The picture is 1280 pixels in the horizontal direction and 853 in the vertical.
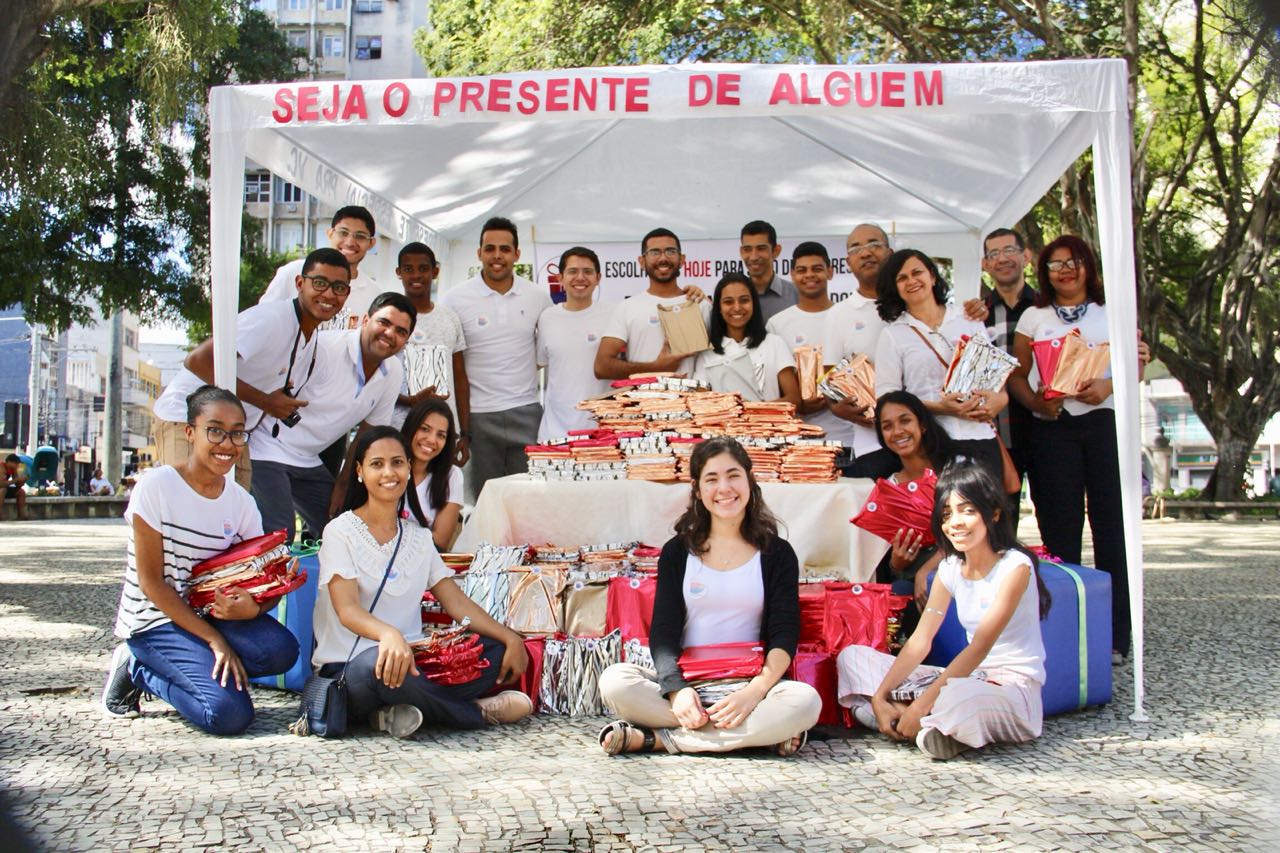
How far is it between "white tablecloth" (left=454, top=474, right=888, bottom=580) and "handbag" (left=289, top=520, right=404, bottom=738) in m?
1.43

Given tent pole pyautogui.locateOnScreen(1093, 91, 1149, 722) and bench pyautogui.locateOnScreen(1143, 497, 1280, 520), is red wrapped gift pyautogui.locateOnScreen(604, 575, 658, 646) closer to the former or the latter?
tent pole pyautogui.locateOnScreen(1093, 91, 1149, 722)

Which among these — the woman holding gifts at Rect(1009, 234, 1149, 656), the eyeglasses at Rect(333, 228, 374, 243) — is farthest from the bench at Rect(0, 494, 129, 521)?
the woman holding gifts at Rect(1009, 234, 1149, 656)

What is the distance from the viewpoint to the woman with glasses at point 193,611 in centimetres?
436

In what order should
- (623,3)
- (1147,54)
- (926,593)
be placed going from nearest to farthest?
1. (926,593)
2. (623,3)
3. (1147,54)

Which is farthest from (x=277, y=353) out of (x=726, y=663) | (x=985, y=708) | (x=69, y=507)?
(x=69, y=507)

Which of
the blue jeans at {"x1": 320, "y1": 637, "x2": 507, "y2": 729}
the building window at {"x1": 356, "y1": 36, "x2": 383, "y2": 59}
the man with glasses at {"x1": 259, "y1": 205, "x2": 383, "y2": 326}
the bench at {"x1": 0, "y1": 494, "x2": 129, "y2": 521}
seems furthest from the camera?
the building window at {"x1": 356, "y1": 36, "x2": 383, "y2": 59}

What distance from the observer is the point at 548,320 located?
732 cm

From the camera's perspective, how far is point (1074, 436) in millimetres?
5812

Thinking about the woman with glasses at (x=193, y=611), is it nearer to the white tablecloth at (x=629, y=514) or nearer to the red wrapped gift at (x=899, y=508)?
the white tablecloth at (x=629, y=514)

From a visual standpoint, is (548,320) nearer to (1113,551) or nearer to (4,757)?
(1113,551)

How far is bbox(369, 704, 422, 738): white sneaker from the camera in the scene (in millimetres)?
4316

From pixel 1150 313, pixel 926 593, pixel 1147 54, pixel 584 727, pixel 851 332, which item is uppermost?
pixel 1147 54

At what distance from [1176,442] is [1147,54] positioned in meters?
34.7

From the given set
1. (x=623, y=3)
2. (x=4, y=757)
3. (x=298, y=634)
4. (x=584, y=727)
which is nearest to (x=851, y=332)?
(x=584, y=727)
